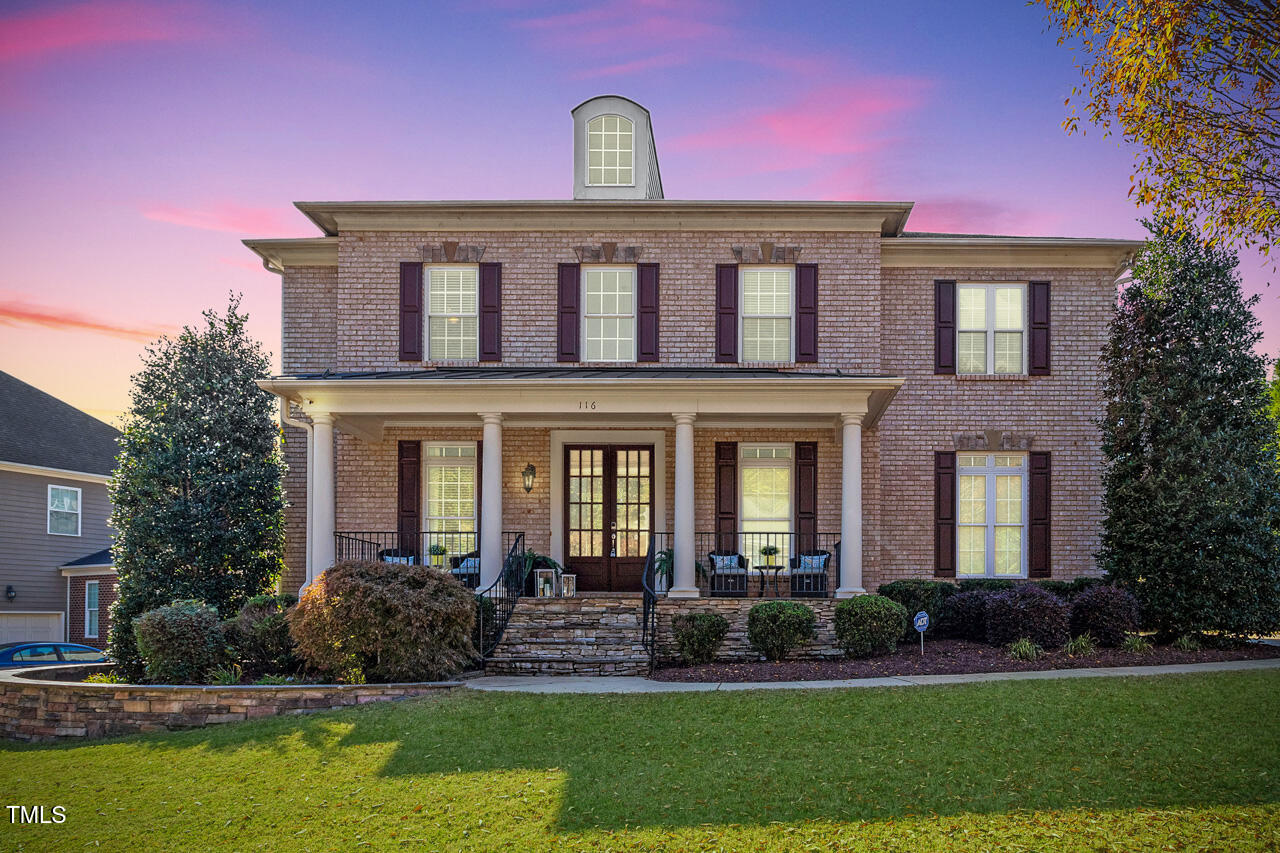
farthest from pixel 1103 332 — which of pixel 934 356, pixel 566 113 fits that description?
pixel 566 113

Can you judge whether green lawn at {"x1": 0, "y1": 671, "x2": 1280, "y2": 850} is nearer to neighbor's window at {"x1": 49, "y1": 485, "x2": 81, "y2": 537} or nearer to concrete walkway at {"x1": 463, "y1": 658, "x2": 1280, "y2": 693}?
concrete walkway at {"x1": 463, "y1": 658, "x2": 1280, "y2": 693}

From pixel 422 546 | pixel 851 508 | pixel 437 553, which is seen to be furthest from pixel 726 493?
pixel 422 546

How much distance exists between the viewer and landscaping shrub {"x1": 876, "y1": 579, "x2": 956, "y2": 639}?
13.9 meters

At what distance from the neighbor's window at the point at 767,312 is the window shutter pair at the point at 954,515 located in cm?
338

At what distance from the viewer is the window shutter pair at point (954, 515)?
52.0 feet

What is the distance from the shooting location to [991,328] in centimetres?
1620

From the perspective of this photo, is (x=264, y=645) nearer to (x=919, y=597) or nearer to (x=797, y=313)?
(x=919, y=597)

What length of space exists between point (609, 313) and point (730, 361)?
7.45ft

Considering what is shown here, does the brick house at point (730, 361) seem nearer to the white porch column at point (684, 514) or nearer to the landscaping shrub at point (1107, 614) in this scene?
the white porch column at point (684, 514)

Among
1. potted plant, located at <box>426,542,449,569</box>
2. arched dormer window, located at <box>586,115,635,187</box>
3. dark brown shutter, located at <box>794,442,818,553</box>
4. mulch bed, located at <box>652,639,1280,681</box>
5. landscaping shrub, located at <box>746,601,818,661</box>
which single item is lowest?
mulch bed, located at <box>652,639,1280,681</box>

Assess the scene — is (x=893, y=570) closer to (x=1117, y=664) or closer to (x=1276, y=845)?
(x=1117, y=664)

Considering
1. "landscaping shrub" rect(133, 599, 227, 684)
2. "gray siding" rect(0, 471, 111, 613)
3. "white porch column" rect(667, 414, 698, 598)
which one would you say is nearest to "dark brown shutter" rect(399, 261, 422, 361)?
"white porch column" rect(667, 414, 698, 598)

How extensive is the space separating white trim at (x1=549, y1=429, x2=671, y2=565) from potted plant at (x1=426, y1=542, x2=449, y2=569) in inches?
71.8

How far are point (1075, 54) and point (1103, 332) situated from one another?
8712mm
